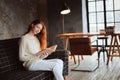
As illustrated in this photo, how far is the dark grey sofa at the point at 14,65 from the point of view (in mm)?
2840

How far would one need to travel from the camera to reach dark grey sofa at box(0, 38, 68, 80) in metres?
2.84

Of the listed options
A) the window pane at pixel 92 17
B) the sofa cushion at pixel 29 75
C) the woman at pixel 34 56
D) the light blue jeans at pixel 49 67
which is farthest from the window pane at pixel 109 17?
the sofa cushion at pixel 29 75

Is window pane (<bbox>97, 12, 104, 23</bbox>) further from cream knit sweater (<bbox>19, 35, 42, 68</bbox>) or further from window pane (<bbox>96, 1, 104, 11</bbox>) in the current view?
cream knit sweater (<bbox>19, 35, 42, 68</bbox>)

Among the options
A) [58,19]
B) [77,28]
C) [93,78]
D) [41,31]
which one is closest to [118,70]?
[93,78]

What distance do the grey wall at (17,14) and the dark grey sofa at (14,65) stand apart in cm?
243

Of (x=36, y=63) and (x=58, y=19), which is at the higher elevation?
(x=58, y=19)

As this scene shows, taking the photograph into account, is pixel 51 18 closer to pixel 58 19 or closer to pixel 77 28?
pixel 58 19

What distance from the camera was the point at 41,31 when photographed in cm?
351

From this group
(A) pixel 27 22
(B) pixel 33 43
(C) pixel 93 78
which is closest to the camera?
(B) pixel 33 43

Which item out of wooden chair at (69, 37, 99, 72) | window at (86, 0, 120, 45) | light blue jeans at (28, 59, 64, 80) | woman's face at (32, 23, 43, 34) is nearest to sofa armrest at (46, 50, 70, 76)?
light blue jeans at (28, 59, 64, 80)

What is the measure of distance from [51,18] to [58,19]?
245 millimetres

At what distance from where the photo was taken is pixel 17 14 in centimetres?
630

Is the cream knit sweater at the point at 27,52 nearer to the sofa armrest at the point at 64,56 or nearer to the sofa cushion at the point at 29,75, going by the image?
the sofa cushion at the point at 29,75

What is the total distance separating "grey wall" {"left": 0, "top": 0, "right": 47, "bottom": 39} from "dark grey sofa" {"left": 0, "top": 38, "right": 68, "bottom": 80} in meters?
2.43
